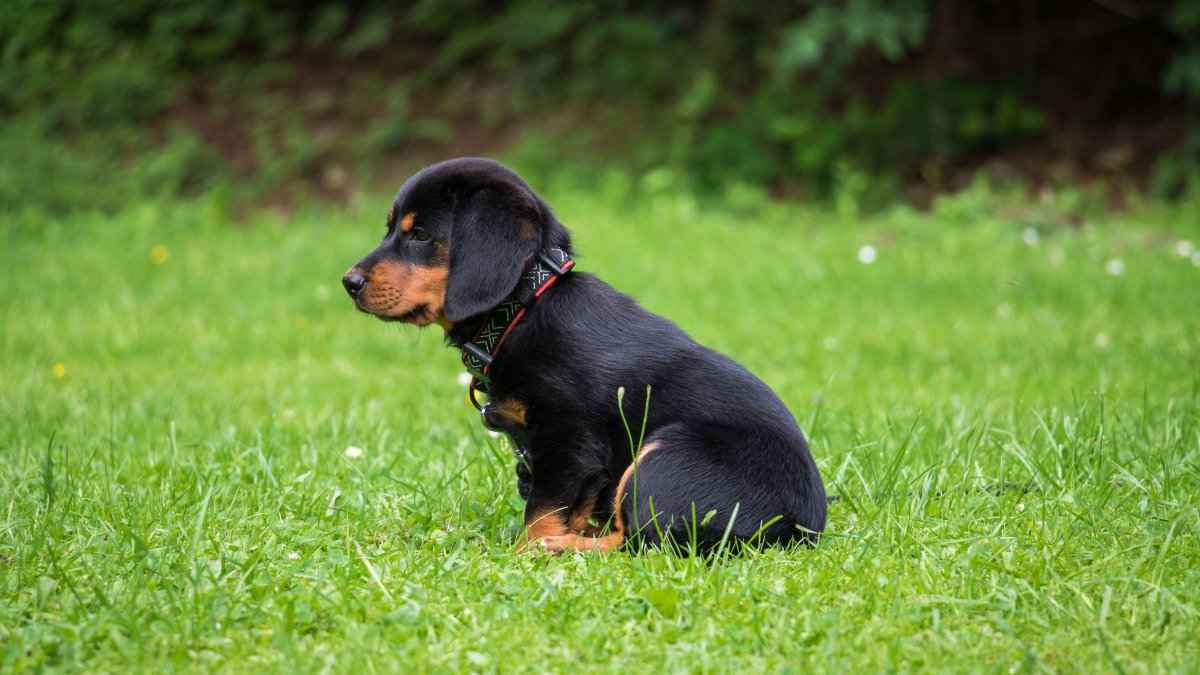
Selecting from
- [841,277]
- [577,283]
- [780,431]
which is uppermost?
[577,283]

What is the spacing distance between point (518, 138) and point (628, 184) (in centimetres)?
182

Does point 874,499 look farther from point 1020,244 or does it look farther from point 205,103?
point 205,103

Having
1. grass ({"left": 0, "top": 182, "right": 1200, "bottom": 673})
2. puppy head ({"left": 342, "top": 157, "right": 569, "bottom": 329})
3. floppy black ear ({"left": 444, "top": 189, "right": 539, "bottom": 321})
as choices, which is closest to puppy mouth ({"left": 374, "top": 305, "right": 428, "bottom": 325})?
puppy head ({"left": 342, "top": 157, "right": 569, "bottom": 329})

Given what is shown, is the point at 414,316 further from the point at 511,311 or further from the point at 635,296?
the point at 635,296

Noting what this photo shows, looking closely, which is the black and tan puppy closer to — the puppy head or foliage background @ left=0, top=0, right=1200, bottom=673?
the puppy head

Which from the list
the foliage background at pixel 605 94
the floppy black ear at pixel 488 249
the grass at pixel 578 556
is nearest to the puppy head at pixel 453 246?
the floppy black ear at pixel 488 249

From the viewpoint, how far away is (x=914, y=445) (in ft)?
13.6

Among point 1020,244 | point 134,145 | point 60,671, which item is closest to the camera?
point 60,671

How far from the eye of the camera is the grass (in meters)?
2.73

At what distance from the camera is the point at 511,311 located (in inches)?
132

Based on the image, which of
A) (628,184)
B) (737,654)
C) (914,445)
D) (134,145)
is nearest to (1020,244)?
(628,184)

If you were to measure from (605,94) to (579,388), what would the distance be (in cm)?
1022

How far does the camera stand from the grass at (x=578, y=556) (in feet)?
8.96

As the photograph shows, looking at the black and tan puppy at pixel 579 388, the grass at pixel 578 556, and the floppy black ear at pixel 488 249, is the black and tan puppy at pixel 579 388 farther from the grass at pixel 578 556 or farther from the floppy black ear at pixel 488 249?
the grass at pixel 578 556
